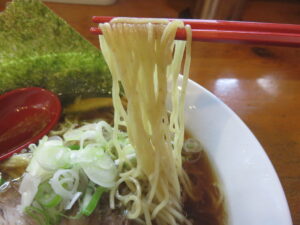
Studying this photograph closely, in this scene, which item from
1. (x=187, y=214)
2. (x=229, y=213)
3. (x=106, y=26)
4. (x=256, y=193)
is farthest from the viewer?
(x=187, y=214)

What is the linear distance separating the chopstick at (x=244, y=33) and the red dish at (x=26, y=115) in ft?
2.70

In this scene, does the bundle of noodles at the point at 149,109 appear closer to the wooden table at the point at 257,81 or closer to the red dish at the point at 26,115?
the wooden table at the point at 257,81

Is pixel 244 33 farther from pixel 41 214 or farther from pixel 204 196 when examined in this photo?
pixel 41 214

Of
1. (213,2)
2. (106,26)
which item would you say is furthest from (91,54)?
(213,2)

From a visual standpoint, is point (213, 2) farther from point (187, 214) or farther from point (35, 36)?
point (187, 214)

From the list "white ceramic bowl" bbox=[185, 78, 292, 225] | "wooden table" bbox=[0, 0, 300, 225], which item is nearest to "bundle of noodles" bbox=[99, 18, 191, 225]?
"white ceramic bowl" bbox=[185, 78, 292, 225]

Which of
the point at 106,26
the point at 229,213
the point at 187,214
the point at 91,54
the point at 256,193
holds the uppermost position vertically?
the point at 106,26

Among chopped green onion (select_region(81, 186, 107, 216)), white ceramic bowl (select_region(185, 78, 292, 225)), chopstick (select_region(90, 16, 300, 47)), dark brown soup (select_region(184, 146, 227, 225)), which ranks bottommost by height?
dark brown soup (select_region(184, 146, 227, 225))

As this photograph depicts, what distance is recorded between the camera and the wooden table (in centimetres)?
137

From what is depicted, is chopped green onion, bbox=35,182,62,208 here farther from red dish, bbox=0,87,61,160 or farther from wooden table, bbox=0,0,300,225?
wooden table, bbox=0,0,300,225

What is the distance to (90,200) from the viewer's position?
3.40 ft

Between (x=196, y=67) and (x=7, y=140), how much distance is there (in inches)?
47.1

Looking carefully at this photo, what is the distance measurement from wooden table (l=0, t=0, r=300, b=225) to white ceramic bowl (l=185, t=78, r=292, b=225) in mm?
281

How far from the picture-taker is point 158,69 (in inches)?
32.7
